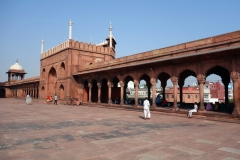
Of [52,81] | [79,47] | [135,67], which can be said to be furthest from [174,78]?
[52,81]

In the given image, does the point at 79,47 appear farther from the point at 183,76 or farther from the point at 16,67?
the point at 16,67

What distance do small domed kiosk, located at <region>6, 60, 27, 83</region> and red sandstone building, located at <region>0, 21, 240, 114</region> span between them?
16.4m

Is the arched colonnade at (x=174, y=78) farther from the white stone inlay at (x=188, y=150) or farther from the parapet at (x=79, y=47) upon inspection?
the white stone inlay at (x=188, y=150)

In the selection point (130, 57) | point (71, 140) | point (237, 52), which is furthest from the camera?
point (130, 57)

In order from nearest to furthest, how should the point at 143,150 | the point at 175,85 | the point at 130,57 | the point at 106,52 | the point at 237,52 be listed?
the point at 143,150, the point at 237,52, the point at 175,85, the point at 130,57, the point at 106,52

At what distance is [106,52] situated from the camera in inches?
1103

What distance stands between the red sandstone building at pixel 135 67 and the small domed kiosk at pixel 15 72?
16405 mm

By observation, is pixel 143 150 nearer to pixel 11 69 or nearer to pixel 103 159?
pixel 103 159

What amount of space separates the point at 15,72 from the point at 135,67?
47807 mm

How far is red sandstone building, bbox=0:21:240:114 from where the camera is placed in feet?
35.0

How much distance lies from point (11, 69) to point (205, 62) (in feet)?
178

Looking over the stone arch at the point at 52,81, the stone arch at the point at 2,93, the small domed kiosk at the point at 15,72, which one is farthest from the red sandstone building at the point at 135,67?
the stone arch at the point at 2,93

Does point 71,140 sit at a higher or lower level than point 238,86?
lower

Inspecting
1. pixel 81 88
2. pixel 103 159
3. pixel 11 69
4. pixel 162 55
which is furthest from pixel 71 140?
pixel 11 69
